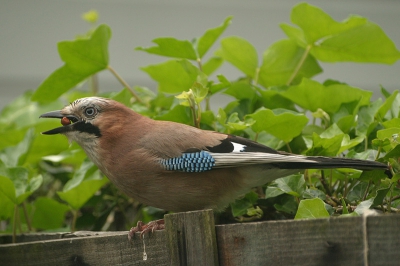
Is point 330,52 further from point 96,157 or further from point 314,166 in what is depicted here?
point 96,157

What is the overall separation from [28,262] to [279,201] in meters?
1.00

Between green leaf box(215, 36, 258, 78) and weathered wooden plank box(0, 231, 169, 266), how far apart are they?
1.27m

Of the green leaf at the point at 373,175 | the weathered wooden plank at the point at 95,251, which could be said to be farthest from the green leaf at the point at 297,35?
the weathered wooden plank at the point at 95,251

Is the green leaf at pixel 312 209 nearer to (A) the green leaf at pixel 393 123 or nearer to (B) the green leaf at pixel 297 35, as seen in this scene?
(A) the green leaf at pixel 393 123

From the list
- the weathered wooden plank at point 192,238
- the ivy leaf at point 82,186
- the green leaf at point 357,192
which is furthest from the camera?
the ivy leaf at point 82,186

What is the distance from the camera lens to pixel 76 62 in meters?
2.90

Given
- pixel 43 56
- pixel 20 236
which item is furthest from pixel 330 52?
pixel 43 56

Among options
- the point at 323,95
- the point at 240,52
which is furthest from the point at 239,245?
the point at 240,52

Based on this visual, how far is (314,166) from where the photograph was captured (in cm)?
216

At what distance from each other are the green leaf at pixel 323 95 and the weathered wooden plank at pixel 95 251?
3.31 feet

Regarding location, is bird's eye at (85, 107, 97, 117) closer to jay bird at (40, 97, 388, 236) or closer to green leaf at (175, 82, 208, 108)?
jay bird at (40, 97, 388, 236)

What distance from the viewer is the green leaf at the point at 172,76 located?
2.76 metres

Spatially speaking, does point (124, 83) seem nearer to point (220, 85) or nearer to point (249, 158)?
point (220, 85)

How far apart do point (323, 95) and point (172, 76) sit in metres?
0.75
